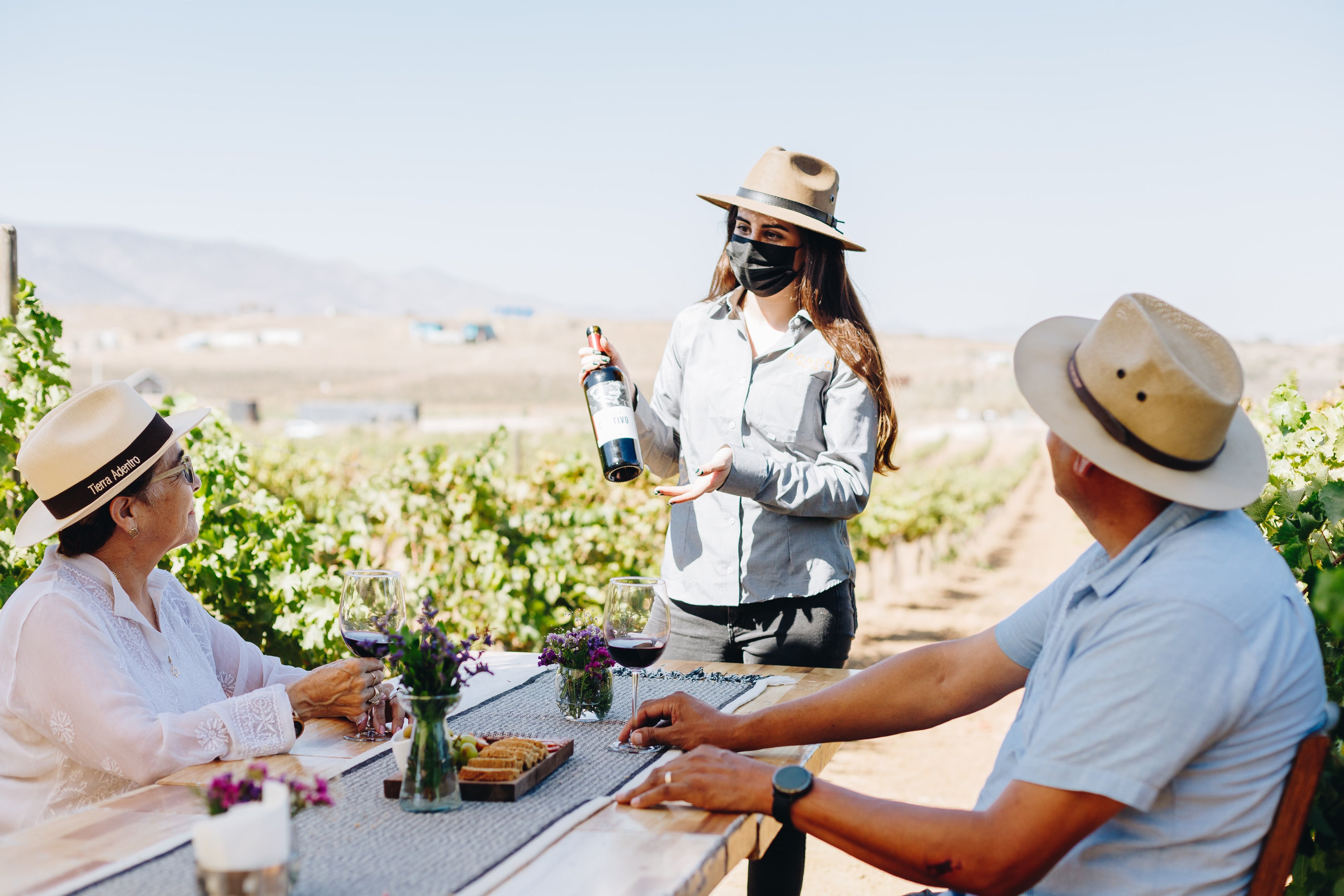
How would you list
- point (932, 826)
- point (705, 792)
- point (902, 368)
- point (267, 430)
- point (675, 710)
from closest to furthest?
point (932, 826), point (705, 792), point (675, 710), point (267, 430), point (902, 368)

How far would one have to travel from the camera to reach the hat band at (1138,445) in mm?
1528

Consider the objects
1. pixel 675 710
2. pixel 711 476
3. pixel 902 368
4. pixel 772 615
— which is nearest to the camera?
pixel 675 710

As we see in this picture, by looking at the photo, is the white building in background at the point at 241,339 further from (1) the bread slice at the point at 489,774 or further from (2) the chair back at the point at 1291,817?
(2) the chair back at the point at 1291,817

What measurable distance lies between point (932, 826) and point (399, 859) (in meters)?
0.75

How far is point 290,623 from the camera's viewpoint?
165 inches

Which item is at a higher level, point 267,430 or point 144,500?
point 144,500

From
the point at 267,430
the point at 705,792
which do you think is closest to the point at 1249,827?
the point at 705,792

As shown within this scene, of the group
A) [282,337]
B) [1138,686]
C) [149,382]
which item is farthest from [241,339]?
[1138,686]

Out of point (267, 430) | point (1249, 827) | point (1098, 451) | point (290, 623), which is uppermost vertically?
point (1098, 451)

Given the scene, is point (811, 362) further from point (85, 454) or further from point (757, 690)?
point (85, 454)

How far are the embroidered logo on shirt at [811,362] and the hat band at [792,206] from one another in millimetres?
365

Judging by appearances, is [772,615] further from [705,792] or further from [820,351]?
[705,792]

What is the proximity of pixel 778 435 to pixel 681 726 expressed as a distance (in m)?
1.18

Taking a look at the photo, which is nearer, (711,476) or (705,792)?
(705,792)
